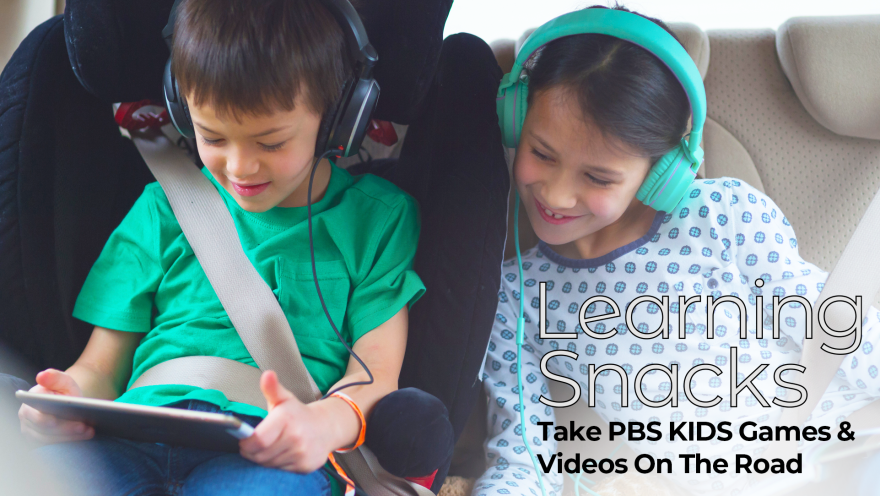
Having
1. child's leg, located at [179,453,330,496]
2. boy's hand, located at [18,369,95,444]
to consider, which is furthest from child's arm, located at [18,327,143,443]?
child's leg, located at [179,453,330,496]

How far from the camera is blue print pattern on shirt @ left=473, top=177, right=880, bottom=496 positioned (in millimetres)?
1338

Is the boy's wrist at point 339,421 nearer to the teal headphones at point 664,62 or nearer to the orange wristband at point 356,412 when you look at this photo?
the orange wristband at point 356,412

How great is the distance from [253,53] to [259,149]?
136mm

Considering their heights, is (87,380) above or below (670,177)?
below

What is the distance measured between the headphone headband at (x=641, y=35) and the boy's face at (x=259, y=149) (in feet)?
1.49

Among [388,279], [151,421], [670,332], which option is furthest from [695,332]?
[151,421]

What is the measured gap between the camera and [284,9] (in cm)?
97

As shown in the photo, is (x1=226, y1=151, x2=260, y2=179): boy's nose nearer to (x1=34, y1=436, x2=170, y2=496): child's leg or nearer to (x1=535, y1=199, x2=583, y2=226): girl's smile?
(x1=34, y1=436, x2=170, y2=496): child's leg

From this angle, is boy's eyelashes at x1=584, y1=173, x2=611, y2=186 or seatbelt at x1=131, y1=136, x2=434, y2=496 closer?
seatbelt at x1=131, y1=136, x2=434, y2=496

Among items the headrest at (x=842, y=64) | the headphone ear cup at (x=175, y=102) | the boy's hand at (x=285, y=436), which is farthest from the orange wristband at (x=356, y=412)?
the headrest at (x=842, y=64)

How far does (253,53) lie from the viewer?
36.9 inches

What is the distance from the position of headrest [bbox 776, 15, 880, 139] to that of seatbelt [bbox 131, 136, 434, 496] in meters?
1.16

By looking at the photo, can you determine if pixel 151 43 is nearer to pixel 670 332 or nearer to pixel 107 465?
pixel 107 465

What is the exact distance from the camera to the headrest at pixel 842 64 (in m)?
1.40
